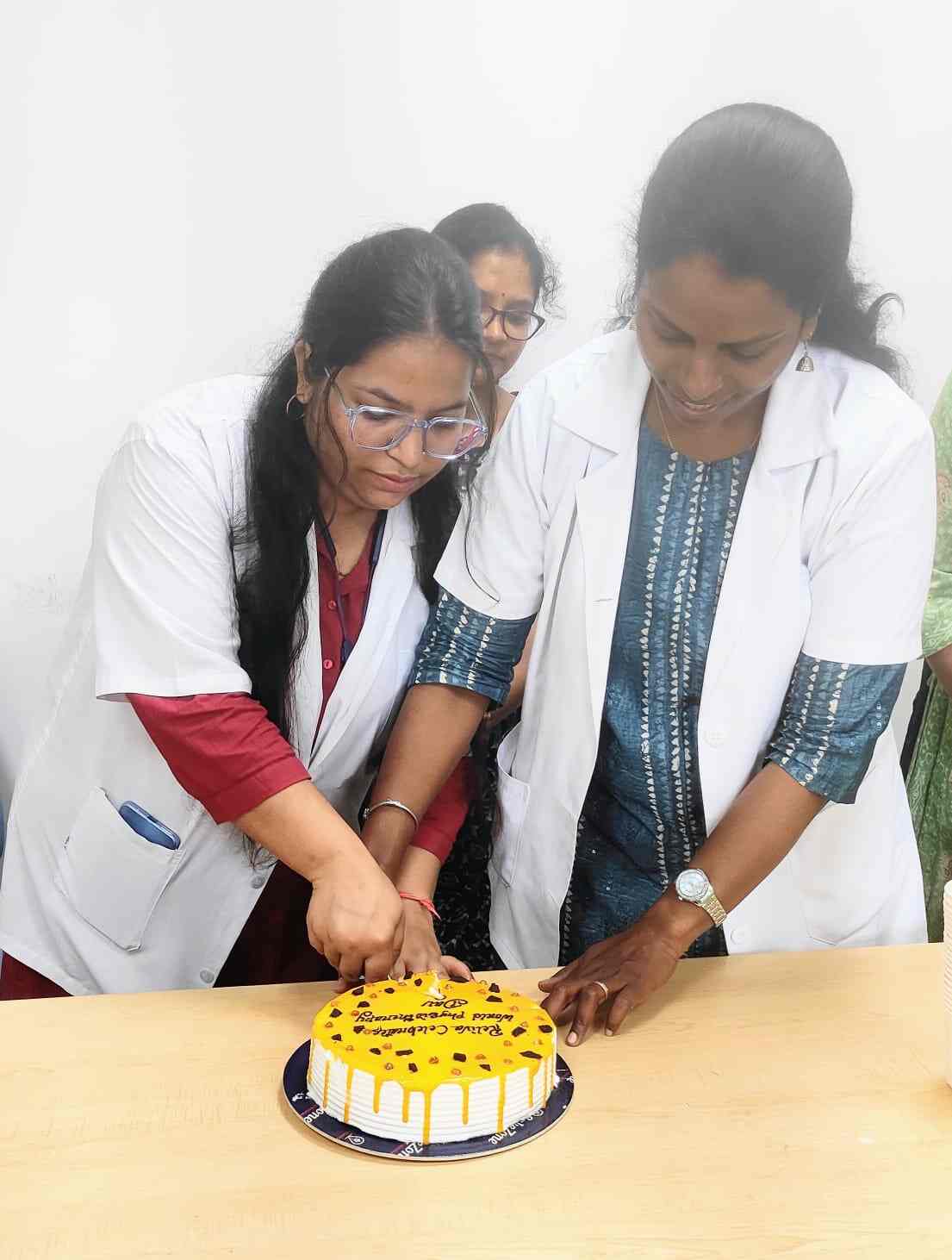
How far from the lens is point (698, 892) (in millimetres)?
1462

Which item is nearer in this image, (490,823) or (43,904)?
(43,904)

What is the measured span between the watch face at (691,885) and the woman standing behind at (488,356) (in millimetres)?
426

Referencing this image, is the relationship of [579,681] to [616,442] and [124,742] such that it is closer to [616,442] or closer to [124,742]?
[616,442]

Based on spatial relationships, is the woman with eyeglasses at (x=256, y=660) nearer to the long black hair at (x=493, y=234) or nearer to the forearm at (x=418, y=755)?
the forearm at (x=418, y=755)

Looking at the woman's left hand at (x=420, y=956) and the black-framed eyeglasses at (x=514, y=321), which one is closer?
the woman's left hand at (x=420, y=956)

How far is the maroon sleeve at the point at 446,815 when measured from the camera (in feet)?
5.34

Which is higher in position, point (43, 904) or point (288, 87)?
point (288, 87)

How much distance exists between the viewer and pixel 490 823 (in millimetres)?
1911

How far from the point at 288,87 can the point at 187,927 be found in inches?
50.7

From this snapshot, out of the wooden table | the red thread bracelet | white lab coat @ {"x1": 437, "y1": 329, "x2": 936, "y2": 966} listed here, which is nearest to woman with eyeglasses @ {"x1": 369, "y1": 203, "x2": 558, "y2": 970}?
white lab coat @ {"x1": 437, "y1": 329, "x2": 936, "y2": 966}

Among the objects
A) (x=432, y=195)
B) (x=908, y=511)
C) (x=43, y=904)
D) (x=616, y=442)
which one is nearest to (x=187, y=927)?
(x=43, y=904)

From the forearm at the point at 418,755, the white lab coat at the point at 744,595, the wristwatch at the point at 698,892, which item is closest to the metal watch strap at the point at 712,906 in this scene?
the wristwatch at the point at 698,892

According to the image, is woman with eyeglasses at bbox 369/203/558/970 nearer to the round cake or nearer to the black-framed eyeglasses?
the black-framed eyeglasses

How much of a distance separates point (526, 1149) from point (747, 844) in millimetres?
486
